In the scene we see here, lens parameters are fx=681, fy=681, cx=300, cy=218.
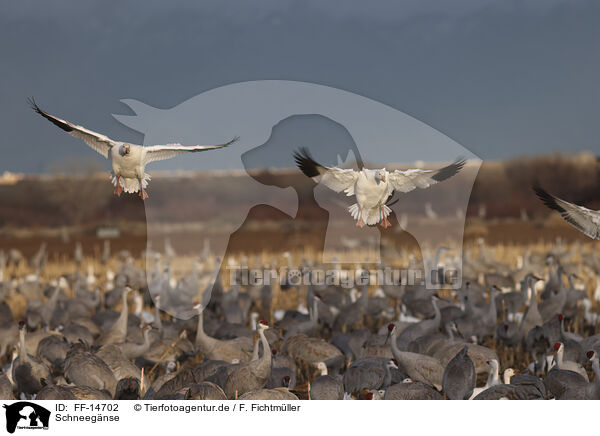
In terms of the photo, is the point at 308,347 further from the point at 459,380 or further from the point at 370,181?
the point at 370,181

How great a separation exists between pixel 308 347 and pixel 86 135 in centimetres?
335

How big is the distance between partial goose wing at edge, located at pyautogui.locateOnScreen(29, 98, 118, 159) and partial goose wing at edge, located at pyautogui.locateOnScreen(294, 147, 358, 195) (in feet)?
4.95

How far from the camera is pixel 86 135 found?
5.16 m

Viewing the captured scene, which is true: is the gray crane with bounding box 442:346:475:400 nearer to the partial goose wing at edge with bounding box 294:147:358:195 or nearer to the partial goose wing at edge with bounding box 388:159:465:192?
the partial goose wing at edge with bounding box 388:159:465:192

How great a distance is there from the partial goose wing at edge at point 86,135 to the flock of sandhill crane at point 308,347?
1961 millimetres

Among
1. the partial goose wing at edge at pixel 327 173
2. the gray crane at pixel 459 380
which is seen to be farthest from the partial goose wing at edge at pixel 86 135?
the gray crane at pixel 459 380

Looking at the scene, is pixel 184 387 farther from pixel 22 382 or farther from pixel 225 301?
pixel 225 301

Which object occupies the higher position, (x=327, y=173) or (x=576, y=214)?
(x=327, y=173)

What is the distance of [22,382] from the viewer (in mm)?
6402

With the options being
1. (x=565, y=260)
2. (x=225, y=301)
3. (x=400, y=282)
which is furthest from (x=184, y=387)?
(x=565, y=260)

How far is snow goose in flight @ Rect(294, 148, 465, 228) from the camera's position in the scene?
516cm

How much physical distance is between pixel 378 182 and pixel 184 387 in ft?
7.81

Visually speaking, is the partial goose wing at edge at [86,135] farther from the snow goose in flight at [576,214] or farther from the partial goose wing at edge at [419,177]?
the snow goose in flight at [576,214]
